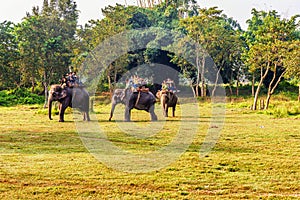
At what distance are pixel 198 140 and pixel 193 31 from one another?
813 inches

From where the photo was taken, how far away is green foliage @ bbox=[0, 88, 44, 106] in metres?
30.4

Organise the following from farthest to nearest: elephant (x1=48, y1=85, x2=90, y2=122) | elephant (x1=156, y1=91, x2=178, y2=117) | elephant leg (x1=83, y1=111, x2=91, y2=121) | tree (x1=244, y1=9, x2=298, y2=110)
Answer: tree (x1=244, y1=9, x2=298, y2=110), elephant (x1=156, y1=91, x2=178, y2=117), elephant leg (x1=83, y1=111, x2=91, y2=121), elephant (x1=48, y1=85, x2=90, y2=122)

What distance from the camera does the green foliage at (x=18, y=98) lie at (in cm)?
3036

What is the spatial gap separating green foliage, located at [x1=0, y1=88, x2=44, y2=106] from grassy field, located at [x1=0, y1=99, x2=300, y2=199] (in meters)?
19.5

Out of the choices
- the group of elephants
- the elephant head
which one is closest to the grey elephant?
the group of elephants

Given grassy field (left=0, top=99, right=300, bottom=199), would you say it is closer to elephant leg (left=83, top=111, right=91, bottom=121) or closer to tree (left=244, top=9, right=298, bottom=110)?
elephant leg (left=83, top=111, right=91, bottom=121)

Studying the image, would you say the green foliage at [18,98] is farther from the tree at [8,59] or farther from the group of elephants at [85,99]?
the group of elephants at [85,99]

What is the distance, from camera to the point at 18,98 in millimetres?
31828

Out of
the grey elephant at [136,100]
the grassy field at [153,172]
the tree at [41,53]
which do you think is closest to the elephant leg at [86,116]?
the grey elephant at [136,100]

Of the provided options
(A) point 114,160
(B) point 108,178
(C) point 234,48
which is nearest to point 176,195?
(B) point 108,178

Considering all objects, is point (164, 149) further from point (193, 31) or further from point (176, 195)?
point (193, 31)

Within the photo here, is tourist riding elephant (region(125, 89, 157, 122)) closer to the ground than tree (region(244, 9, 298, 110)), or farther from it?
closer to the ground

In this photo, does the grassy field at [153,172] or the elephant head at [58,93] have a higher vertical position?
the elephant head at [58,93]

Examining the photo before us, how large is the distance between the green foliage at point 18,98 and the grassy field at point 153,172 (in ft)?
64.0
